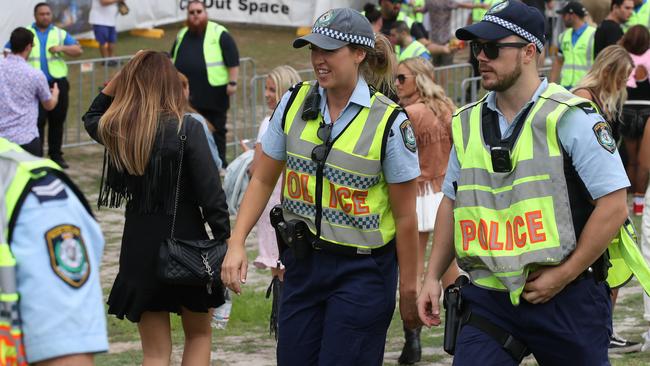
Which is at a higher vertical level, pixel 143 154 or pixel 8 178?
pixel 8 178

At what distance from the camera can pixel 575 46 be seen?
559 inches

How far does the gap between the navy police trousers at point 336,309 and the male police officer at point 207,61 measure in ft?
29.2

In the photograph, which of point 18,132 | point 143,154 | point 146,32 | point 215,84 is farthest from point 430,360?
point 146,32

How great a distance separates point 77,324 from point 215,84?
445 inches

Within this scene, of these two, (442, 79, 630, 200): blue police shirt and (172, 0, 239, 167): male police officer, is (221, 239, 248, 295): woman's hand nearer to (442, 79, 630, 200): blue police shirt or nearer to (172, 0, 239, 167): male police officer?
(442, 79, 630, 200): blue police shirt

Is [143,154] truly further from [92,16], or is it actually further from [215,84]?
[92,16]

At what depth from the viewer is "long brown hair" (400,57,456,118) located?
7703mm

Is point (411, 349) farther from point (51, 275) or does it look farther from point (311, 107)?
point (51, 275)

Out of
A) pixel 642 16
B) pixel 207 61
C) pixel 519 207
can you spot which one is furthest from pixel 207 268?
pixel 642 16

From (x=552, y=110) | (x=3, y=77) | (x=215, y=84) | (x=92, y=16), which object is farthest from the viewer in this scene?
(x=92, y=16)

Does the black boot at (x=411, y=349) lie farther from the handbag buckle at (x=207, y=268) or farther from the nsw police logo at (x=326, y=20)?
the nsw police logo at (x=326, y=20)

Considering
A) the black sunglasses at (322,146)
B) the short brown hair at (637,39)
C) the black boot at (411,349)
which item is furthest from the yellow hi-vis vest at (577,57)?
the black sunglasses at (322,146)

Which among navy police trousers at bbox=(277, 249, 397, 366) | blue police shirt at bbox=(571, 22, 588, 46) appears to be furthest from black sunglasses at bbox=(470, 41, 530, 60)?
blue police shirt at bbox=(571, 22, 588, 46)

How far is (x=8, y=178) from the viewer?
8.99 ft
